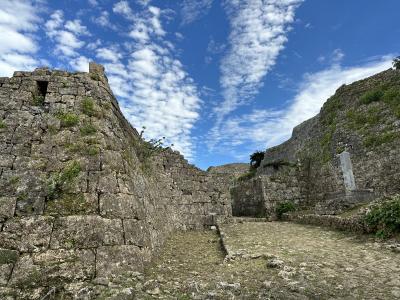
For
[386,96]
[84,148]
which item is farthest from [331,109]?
[84,148]

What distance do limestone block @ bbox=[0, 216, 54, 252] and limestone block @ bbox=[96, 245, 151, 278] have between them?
824mm

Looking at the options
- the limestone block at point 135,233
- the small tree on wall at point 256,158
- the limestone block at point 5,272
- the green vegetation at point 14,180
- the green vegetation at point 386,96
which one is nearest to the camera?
the limestone block at point 5,272

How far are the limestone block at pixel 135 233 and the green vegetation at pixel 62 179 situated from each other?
3.91 ft

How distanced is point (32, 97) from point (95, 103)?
129 centimetres

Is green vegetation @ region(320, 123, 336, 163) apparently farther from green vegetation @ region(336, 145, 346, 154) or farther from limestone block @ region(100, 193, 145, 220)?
limestone block @ region(100, 193, 145, 220)

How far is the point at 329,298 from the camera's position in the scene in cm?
377

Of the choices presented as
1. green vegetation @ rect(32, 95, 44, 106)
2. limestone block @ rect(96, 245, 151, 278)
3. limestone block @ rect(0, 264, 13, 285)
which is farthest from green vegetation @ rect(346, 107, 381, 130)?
limestone block @ rect(0, 264, 13, 285)

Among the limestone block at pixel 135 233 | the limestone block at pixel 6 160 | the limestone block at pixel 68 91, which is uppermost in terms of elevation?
the limestone block at pixel 68 91

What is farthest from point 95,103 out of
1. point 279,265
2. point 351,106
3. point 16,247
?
point 351,106

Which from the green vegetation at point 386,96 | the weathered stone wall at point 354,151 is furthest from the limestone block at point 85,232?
the green vegetation at point 386,96

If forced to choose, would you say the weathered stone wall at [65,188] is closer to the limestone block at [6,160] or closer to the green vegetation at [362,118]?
the limestone block at [6,160]

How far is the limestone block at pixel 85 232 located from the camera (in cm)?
450

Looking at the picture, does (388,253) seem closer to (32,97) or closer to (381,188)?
(32,97)

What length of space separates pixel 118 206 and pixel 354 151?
48.0ft
